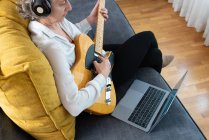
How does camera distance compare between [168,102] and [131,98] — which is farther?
Result: [131,98]

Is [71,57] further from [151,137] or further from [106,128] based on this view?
Result: [151,137]

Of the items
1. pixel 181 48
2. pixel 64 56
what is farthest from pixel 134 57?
pixel 181 48

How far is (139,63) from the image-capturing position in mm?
1339

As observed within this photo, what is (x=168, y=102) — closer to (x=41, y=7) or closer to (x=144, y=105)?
(x=144, y=105)

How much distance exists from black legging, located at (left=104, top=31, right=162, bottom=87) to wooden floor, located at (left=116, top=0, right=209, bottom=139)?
0.46 metres

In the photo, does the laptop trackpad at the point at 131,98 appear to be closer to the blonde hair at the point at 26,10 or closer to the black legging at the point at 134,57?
the black legging at the point at 134,57

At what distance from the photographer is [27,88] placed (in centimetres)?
81

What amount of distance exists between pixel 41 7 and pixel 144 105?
24.7 inches

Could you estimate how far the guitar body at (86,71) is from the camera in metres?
1.10

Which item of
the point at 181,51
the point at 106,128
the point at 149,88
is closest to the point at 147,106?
the point at 149,88

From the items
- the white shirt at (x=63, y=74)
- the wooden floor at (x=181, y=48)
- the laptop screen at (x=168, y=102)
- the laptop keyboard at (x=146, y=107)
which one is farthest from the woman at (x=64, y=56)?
the wooden floor at (x=181, y=48)

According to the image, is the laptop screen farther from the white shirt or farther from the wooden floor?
the wooden floor

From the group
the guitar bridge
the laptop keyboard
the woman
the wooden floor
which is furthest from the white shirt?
the wooden floor

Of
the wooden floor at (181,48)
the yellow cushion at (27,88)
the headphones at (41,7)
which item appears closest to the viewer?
the yellow cushion at (27,88)
